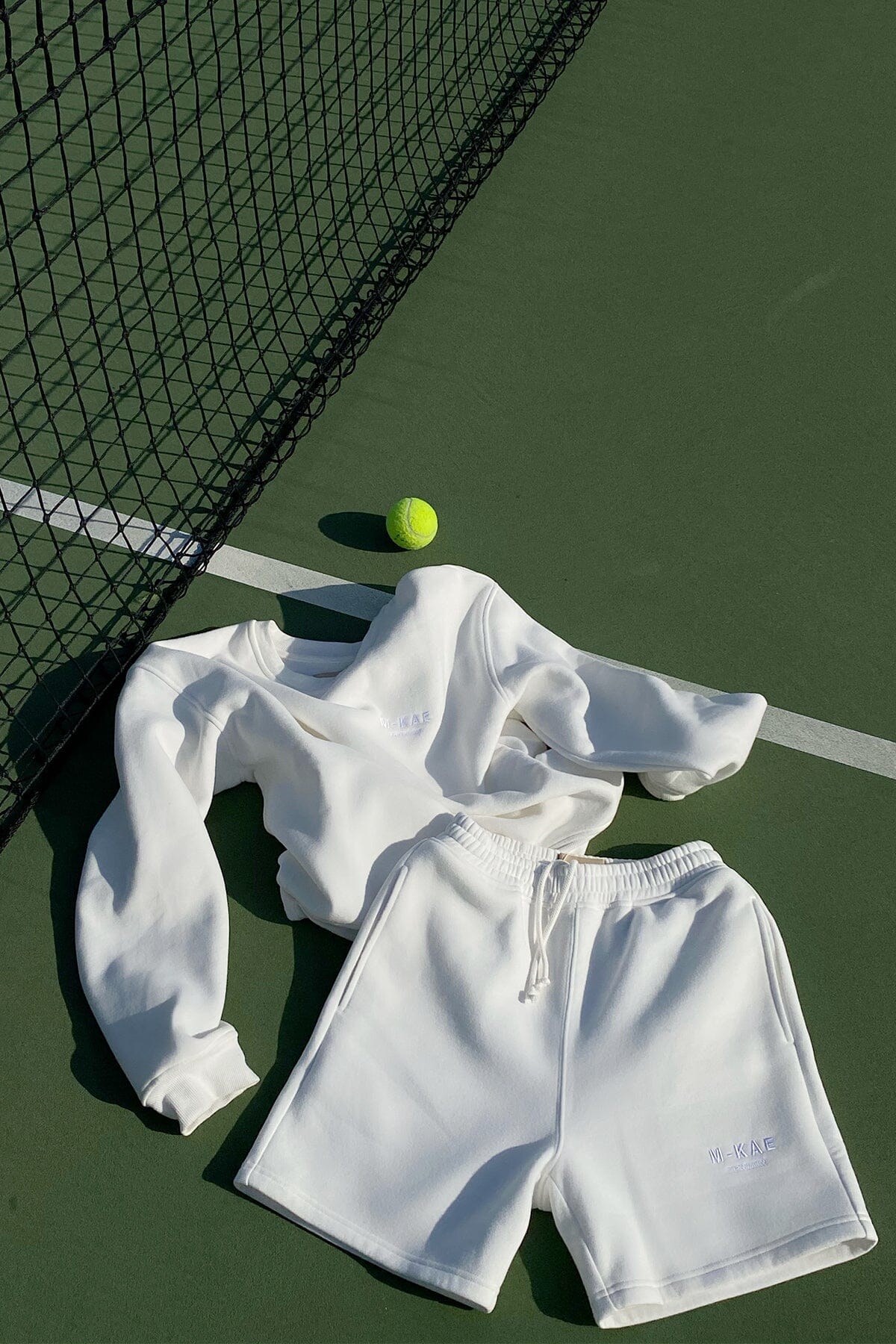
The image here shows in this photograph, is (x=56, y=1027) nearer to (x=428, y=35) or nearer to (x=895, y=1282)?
(x=895, y=1282)

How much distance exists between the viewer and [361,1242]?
235 cm

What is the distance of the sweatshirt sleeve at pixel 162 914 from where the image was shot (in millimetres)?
2506

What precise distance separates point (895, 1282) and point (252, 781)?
158 cm

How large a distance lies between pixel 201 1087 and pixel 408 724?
85 centimetres

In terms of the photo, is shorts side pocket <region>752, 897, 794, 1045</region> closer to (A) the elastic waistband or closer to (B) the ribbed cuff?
(A) the elastic waistband

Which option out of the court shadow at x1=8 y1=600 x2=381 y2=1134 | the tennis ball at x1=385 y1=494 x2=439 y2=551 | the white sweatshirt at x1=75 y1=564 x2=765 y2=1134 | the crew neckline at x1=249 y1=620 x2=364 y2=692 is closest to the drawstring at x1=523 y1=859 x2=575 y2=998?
the white sweatshirt at x1=75 y1=564 x2=765 y2=1134

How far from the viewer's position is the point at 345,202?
412 centimetres

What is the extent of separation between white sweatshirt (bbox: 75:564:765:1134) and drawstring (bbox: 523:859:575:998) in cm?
17

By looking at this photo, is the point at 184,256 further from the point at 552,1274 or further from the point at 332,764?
the point at 552,1274

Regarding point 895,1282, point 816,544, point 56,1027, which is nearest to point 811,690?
point 816,544

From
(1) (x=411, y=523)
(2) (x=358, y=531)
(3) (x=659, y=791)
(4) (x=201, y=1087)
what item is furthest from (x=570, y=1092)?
(2) (x=358, y=531)

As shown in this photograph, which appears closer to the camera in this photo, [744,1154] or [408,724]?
[744,1154]

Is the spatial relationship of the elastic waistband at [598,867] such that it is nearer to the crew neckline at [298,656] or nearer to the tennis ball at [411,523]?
the crew neckline at [298,656]

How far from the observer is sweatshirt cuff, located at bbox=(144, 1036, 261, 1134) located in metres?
2.48
